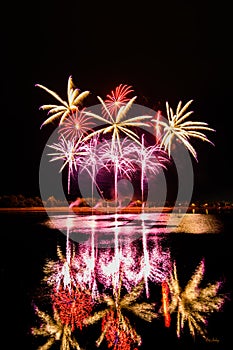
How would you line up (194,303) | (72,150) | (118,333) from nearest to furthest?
1. (118,333)
2. (194,303)
3. (72,150)

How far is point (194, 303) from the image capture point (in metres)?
5.55

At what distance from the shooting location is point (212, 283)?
22.0 feet

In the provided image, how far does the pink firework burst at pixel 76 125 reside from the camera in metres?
28.2

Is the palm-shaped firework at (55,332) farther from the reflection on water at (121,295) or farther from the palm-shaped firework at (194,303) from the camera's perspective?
the palm-shaped firework at (194,303)

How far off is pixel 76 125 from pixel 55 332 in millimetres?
25063

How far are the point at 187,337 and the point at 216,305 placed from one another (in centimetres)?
134

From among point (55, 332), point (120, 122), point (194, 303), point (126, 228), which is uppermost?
point (120, 122)

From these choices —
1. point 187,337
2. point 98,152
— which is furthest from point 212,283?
point 98,152

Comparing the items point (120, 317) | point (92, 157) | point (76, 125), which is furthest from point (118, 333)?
point (92, 157)

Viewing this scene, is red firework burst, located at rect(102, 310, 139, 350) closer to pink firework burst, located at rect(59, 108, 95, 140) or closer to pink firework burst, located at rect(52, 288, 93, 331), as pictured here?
pink firework burst, located at rect(52, 288, 93, 331)

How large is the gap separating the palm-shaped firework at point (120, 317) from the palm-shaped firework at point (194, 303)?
1.48ft

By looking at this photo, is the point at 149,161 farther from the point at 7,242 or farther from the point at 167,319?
the point at 167,319

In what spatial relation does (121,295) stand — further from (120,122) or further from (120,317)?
(120,122)

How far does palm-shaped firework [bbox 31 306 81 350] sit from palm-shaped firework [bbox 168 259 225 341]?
1454mm
